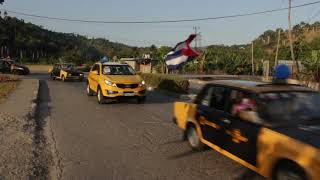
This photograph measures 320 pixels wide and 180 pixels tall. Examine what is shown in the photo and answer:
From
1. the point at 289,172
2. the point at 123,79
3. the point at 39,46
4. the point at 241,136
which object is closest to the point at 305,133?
the point at 289,172

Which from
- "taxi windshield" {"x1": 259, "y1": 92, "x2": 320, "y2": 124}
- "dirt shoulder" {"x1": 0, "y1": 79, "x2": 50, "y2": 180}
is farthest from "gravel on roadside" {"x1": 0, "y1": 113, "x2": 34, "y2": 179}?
"taxi windshield" {"x1": 259, "y1": 92, "x2": 320, "y2": 124}

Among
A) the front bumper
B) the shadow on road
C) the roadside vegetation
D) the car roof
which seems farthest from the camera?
the roadside vegetation

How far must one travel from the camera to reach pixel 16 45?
115562 millimetres

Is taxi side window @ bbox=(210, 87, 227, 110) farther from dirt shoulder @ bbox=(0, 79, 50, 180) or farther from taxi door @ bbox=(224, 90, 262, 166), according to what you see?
dirt shoulder @ bbox=(0, 79, 50, 180)

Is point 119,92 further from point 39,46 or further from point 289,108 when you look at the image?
point 39,46

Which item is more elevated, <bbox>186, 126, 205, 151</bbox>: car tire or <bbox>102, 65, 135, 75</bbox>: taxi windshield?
<bbox>102, 65, 135, 75</bbox>: taxi windshield

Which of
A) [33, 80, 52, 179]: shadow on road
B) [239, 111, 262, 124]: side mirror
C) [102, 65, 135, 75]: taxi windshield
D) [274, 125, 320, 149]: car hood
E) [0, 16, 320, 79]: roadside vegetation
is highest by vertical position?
[0, 16, 320, 79]: roadside vegetation

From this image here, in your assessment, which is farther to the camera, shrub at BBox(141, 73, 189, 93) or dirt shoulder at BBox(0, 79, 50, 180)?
shrub at BBox(141, 73, 189, 93)

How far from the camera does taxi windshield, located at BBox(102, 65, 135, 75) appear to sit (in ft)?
57.7

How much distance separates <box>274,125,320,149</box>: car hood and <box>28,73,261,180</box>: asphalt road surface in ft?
3.67

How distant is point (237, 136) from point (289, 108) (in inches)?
33.3

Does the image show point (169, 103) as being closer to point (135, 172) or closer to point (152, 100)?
point (152, 100)

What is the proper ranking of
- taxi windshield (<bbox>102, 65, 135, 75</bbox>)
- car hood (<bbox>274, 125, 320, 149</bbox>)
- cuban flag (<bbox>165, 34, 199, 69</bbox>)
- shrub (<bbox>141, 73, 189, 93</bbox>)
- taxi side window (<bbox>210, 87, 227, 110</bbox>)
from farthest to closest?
shrub (<bbox>141, 73, 189, 93</bbox>)
cuban flag (<bbox>165, 34, 199, 69</bbox>)
taxi windshield (<bbox>102, 65, 135, 75</bbox>)
taxi side window (<bbox>210, 87, 227, 110</bbox>)
car hood (<bbox>274, 125, 320, 149</bbox>)

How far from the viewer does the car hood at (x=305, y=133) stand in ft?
17.2
